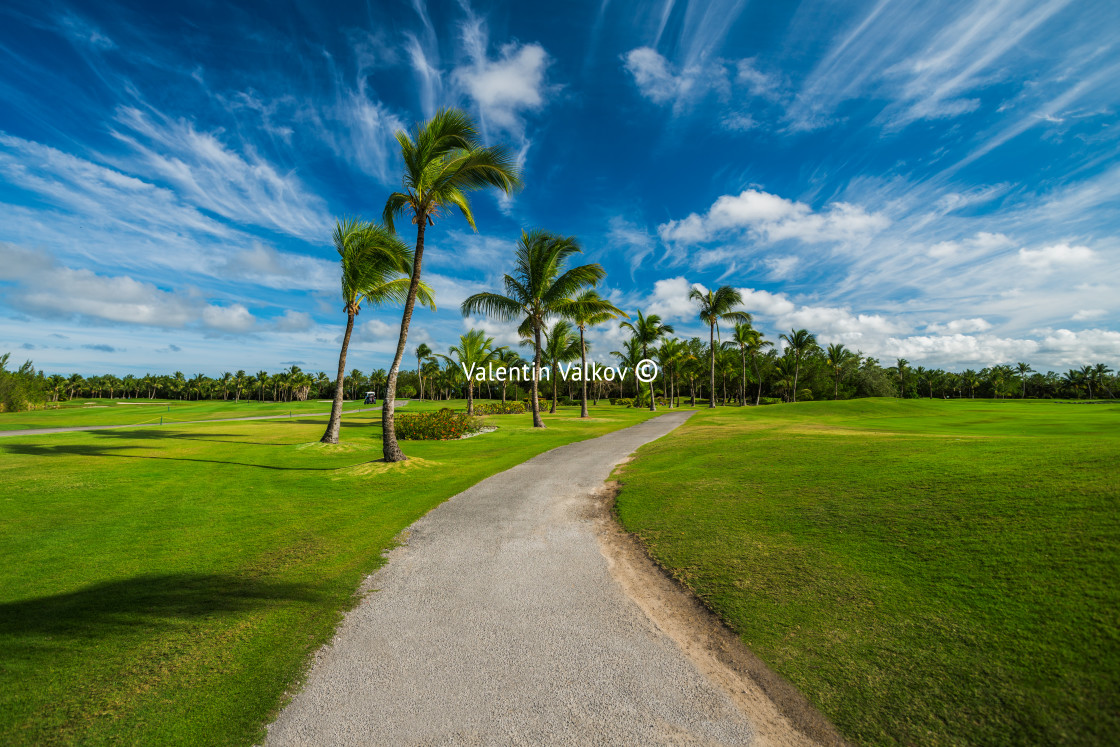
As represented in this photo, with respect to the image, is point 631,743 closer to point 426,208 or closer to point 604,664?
point 604,664

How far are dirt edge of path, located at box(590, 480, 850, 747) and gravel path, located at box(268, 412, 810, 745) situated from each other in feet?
0.41

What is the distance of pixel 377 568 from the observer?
6.19 metres

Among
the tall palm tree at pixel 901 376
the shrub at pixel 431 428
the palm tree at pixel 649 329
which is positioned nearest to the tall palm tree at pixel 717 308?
the palm tree at pixel 649 329

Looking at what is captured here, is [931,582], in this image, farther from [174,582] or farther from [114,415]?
[114,415]

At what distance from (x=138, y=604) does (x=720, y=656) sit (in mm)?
6517

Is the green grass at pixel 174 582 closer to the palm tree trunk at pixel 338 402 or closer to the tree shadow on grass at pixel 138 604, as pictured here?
the tree shadow on grass at pixel 138 604

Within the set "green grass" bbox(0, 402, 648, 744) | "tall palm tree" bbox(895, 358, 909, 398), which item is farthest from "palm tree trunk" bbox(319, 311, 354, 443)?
"tall palm tree" bbox(895, 358, 909, 398)

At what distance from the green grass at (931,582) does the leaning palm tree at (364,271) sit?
1382cm

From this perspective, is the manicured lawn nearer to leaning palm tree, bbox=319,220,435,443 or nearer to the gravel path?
leaning palm tree, bbox=319,220,435,443

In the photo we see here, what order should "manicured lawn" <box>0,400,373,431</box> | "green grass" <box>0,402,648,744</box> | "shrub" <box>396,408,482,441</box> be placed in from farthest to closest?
"manicured lawn" <box>0,400,373,431</box> < "shrub" <box>396,408,482,441</box> < "green grass" <box>0,402,648,744</box>

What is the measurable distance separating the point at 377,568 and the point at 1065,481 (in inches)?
388

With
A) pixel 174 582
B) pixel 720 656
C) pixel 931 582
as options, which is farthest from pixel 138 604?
pixel 931 582

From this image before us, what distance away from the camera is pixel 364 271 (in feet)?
59.0

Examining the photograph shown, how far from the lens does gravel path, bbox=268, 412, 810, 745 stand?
10.5 ft
